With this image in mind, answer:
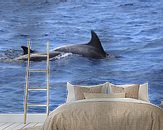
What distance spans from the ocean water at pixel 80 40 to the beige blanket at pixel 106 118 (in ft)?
7.00

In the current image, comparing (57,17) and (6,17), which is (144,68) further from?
(6,17)

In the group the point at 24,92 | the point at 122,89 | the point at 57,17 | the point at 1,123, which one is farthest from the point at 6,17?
the point at 122,89

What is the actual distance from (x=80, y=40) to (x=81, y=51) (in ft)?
0.64

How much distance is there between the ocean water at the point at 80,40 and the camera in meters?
6.75

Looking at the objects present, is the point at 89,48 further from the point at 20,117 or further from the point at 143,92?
the point at 20,117

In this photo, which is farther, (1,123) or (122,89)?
(1,123)

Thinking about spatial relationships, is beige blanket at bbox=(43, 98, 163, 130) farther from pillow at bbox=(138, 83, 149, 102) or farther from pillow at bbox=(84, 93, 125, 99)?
pillow at bbox=(138, 83, 149, 102)

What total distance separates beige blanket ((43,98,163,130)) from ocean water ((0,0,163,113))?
7.00ft

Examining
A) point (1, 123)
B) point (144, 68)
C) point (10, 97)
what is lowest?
point (1, 123)

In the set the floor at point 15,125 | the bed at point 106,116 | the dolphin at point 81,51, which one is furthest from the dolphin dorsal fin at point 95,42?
the bed at point 106,116

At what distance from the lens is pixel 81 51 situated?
6.89m

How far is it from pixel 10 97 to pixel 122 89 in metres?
2.02

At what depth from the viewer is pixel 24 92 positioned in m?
6.77

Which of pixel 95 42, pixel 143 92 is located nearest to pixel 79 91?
pixel 143 92
